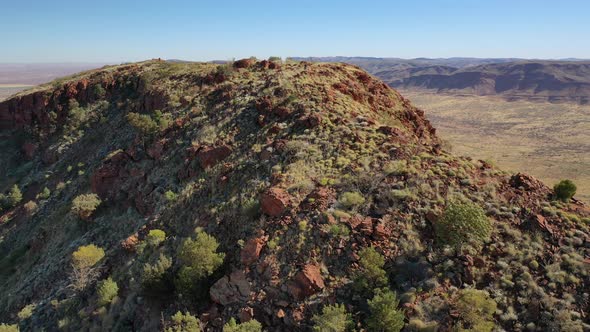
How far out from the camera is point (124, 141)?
108 feet

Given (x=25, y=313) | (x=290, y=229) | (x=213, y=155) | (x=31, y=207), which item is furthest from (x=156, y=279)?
(x=31, y=207)

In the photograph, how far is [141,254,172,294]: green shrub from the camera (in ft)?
55.2

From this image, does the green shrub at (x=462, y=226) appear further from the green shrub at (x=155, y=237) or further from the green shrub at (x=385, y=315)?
the green shrub at (x=155, y=237)

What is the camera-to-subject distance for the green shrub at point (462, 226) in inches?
589

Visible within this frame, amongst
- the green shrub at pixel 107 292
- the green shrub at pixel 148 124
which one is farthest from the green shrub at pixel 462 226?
the green shrub at pixel 148 124

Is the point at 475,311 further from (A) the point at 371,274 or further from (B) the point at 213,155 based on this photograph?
(B) the point at 213,155

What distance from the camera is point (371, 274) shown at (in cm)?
1420

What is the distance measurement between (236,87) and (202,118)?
486 centimetres

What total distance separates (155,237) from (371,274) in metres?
12.4

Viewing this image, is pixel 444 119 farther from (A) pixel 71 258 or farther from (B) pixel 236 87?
(A) pixel 71 258

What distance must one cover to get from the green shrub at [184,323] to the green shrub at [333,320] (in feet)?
15.7

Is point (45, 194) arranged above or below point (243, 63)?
below

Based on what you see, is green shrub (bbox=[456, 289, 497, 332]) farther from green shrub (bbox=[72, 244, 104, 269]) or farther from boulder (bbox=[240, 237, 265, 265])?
green shrub (bbox=[72, 244, 104, 269])

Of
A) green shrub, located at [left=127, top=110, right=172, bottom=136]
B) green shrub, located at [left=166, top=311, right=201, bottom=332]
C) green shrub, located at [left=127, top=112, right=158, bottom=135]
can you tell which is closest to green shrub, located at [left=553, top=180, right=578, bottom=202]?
green shrub, located at [left=166, top=311, right=201, bottom=332]
